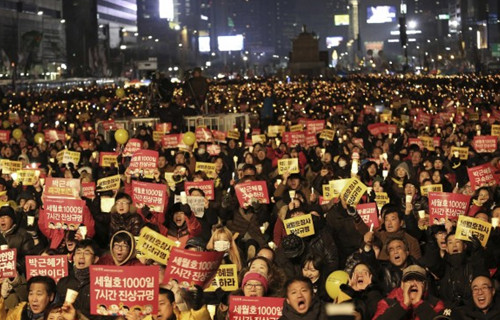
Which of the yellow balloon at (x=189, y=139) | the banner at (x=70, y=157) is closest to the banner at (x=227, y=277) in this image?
the banner at (x=70, y=157)

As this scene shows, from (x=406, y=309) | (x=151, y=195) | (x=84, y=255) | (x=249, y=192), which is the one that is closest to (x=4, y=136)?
(x=249, y=192)

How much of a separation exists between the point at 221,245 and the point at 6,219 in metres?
2.43

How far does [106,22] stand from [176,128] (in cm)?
11249

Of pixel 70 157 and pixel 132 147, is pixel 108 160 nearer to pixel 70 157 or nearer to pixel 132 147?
pixel 70 157

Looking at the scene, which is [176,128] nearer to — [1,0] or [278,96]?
[278,96]

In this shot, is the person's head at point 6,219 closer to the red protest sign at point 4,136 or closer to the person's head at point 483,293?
the person's head at point 483,293

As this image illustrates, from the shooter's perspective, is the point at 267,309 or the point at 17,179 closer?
the point at 267,309

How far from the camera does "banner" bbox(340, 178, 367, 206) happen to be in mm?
11664

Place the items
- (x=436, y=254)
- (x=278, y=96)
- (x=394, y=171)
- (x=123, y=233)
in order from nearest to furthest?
(x=123, y=233) → (x=436, y=254) → (x=394, y=171) → (x=278, y=96)

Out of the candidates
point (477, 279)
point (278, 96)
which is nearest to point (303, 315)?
point (477, 279)

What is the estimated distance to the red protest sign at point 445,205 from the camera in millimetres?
11297

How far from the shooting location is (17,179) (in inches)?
623

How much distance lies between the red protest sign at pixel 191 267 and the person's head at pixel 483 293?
77.8 inches

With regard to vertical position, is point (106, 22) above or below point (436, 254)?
above
